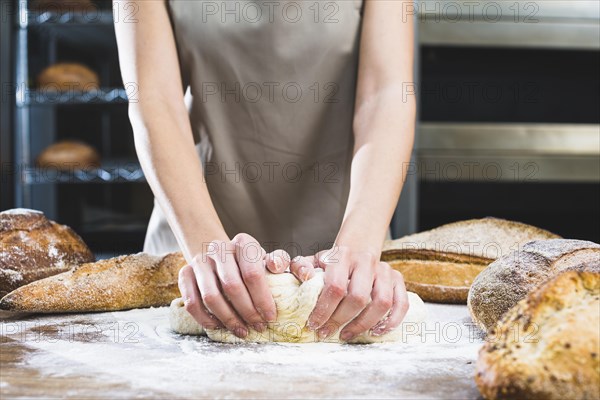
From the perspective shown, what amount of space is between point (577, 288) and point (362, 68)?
76cm

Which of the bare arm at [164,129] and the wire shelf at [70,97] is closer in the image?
the bare arm at [164,129]

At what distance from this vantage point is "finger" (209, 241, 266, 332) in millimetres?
843

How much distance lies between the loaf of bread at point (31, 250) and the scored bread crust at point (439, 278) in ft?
2.22

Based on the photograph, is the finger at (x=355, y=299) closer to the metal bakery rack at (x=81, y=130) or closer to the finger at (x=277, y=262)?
the finger at (x=277, y=262)

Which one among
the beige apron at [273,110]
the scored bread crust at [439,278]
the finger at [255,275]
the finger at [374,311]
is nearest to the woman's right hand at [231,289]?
the finger at [255,275]

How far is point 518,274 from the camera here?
89 cm

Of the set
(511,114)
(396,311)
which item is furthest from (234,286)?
(511,114)

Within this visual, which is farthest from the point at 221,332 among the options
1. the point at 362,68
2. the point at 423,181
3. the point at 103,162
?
the point at 103,162

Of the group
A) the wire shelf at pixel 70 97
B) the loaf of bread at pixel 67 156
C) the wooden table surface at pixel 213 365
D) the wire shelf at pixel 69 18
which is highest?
the wire shelf at pixel 69 18

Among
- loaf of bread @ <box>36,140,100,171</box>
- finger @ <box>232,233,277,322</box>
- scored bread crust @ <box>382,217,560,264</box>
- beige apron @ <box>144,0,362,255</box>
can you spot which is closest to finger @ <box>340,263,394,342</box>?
finger @ <box>232,233,277,322</box>

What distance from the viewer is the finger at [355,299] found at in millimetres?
854

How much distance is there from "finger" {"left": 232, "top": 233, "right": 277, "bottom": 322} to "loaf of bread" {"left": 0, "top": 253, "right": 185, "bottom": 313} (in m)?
0.33

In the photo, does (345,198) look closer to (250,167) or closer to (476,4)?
(250,167)

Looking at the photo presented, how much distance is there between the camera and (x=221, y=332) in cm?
88
